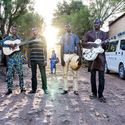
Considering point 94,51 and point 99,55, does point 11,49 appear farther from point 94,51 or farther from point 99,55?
point 99,55

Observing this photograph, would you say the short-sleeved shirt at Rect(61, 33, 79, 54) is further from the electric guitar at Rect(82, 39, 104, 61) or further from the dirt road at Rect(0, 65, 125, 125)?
the dirt road at Rect(0, 65, 125, 125)

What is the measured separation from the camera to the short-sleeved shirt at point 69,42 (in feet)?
35.1

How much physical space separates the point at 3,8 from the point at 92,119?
2040cm

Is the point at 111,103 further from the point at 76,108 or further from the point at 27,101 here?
the point at 27,101

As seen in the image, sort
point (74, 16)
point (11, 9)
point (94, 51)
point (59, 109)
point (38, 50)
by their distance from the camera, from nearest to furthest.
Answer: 1. point (59, 109)
2. point (94, 51)
3. point (38, 50)
4. point (11, 9)
5. point (74, 16)

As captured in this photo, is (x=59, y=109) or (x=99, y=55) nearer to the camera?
(x=59, y=109)

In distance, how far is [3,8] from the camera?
88.6ft

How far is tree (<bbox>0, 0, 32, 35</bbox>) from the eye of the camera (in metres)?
26.4

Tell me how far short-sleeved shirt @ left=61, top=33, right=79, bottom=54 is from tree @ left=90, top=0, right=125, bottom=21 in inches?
1270

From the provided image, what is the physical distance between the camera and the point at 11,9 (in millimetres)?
27500

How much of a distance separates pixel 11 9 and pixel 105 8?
18579 mm

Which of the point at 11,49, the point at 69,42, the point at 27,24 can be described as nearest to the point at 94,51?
the point at 69,42

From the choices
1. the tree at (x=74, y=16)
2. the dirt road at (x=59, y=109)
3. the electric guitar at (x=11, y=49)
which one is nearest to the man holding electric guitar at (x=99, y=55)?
the dirt road at (x=59, y=109)

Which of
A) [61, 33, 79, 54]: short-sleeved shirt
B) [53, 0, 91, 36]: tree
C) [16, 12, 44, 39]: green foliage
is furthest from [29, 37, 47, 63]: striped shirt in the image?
[53, 0, 91, 36]: tree
